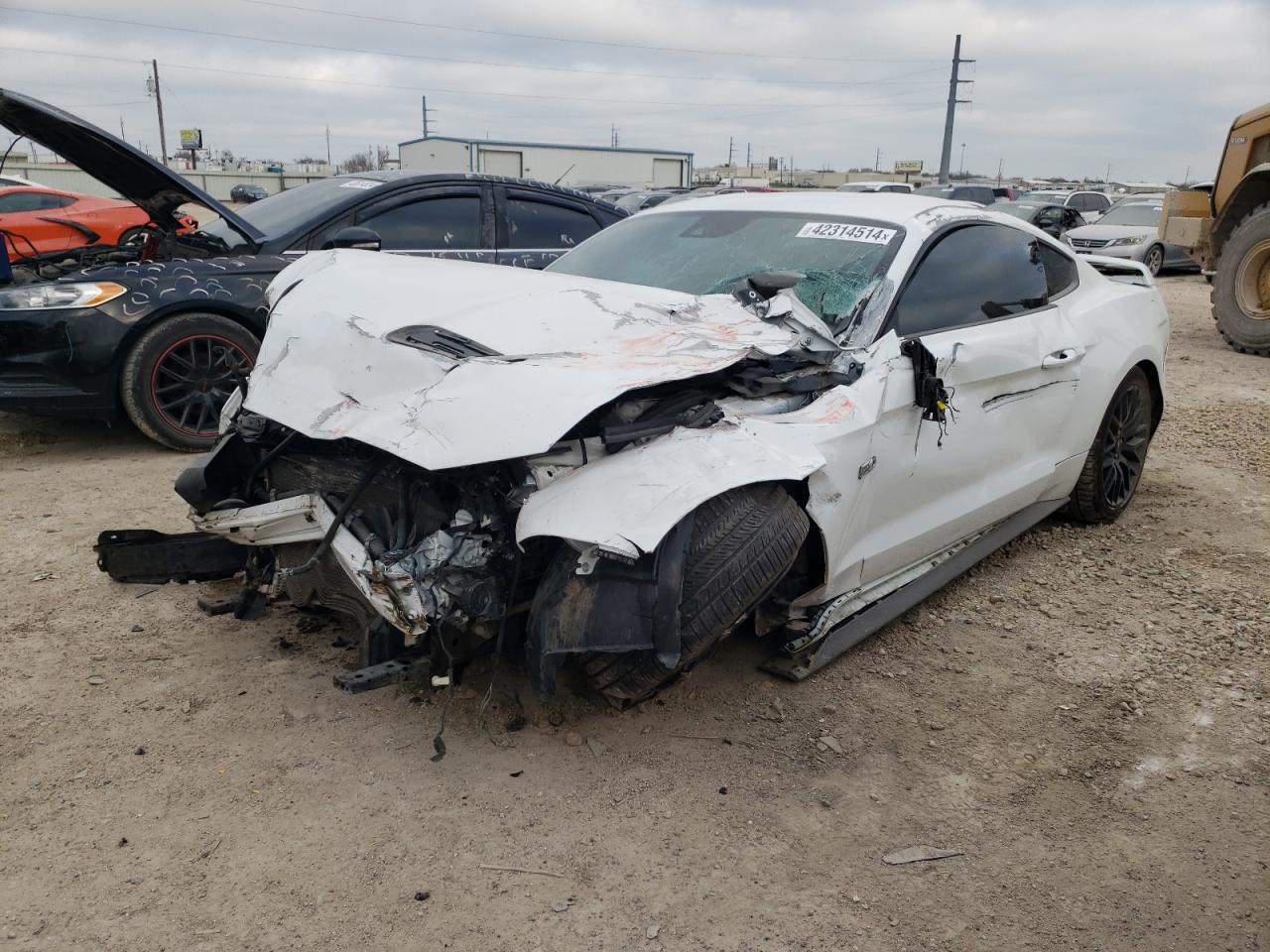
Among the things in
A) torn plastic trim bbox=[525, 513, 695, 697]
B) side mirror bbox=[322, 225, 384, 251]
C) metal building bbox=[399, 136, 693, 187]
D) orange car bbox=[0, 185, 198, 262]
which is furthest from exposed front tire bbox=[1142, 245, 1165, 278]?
metal building bbox=[399, 136, 693, 187]

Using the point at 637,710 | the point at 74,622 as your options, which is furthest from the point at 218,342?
the point at 637,710

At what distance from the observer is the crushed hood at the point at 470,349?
7.90ft

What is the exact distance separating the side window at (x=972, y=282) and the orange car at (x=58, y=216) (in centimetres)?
1004

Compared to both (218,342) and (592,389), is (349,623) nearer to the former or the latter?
(592,389)

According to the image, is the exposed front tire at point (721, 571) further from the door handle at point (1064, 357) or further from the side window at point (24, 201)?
the side window at point (24, 201)

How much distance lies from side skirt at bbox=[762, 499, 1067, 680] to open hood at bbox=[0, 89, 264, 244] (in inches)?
156

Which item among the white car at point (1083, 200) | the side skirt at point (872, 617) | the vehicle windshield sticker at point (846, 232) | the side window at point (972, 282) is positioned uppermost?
the white car at point (1083, 200)

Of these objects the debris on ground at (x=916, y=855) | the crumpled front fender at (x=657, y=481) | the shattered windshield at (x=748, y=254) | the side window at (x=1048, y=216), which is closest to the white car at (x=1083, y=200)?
the side window at (x=1048, y=216)

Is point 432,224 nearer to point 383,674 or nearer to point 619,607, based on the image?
point 383,674

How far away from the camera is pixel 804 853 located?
2.43m

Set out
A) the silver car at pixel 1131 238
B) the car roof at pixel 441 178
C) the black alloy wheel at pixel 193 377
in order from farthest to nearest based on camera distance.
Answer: the silver car at pixel 1131 238 < the car roof at pixel 441 178 < the black alloy wheel at pixel 193 377

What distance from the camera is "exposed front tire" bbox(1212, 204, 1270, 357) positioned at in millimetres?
9469

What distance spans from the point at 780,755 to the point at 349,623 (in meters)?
1.63

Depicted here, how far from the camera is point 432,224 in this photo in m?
6.14
